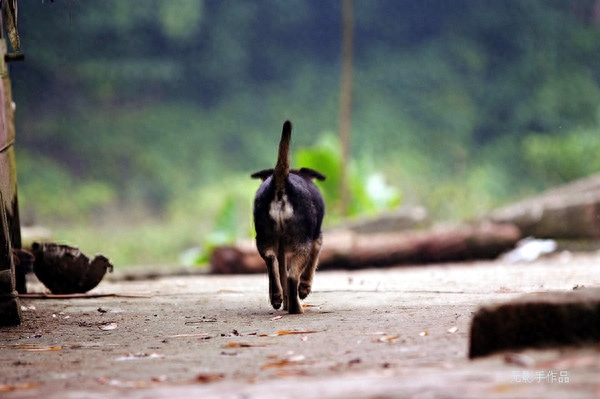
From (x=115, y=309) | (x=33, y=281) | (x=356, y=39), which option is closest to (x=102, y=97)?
(x=356, y=39)

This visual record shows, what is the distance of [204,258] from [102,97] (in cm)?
1502

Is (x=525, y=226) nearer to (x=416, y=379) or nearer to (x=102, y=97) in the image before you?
(x=416, y=379)

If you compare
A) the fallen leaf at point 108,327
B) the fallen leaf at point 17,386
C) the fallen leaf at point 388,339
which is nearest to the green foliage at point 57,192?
the fallen leaf at point 108,327

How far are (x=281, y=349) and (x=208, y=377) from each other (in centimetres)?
83

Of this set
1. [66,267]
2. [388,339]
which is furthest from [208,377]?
[66,267]

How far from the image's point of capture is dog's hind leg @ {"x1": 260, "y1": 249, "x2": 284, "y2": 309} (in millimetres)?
6273

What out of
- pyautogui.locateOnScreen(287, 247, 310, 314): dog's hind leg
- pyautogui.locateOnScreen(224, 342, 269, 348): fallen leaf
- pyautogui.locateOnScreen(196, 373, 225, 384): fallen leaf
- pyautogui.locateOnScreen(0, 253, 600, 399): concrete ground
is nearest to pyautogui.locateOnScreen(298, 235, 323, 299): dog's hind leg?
pyautogui.locateOnScreen(0, 253, 600, 399): concrete ground

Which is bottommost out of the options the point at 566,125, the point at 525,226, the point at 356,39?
the point at 525,226

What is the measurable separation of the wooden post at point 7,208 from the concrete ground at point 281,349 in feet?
0.66

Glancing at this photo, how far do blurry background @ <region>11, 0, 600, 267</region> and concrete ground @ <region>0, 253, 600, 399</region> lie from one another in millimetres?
18543

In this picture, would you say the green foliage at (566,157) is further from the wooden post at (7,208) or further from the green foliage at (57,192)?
the wooden post at (7,208)

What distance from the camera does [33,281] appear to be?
35.8ft

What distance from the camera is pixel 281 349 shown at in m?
4.66

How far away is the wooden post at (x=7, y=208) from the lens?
6.03m
